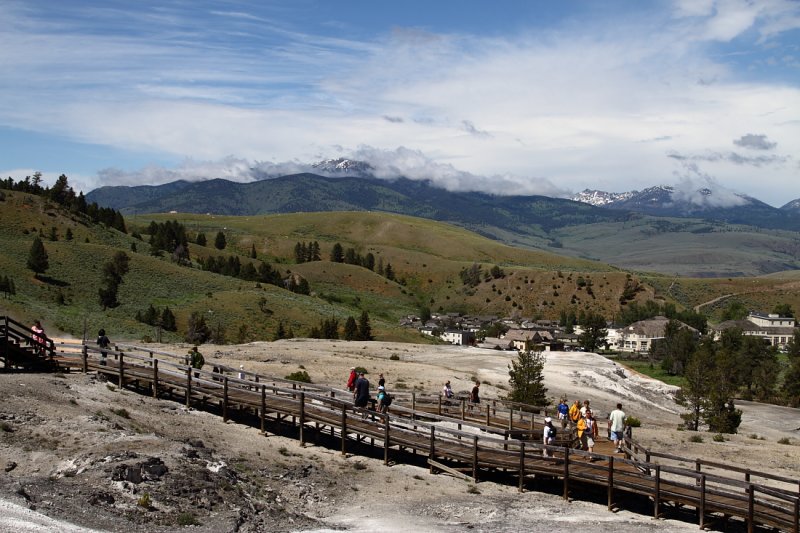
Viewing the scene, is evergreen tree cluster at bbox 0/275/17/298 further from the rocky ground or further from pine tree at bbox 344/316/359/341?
the rocky ground

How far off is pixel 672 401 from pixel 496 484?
50.1m

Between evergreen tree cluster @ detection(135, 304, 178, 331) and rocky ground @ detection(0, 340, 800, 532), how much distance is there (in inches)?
2293

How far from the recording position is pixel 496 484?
25.2m

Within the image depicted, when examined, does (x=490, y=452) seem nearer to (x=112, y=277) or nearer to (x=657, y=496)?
(x=657, y=496)

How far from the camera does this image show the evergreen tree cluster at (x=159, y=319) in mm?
86062

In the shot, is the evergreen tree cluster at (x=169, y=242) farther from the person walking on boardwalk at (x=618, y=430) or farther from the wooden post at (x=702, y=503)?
the wooden post at (x=702, y=503)

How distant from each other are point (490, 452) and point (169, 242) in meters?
140

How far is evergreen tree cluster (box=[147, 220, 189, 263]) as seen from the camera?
141812mm

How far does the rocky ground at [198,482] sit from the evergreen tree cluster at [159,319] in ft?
191

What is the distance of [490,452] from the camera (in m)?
25.2

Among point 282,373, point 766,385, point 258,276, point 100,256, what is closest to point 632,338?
point 766,385

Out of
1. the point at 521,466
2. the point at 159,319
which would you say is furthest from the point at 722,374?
the point at 159,319

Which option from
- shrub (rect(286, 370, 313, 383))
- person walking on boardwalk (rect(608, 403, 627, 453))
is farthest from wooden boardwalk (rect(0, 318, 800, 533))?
shrub (rect(286, 370, 313, 383))

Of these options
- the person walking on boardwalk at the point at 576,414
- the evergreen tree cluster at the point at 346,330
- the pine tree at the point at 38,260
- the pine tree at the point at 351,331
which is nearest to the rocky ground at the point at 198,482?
the person walking on boardwalk at the point at 576,414
